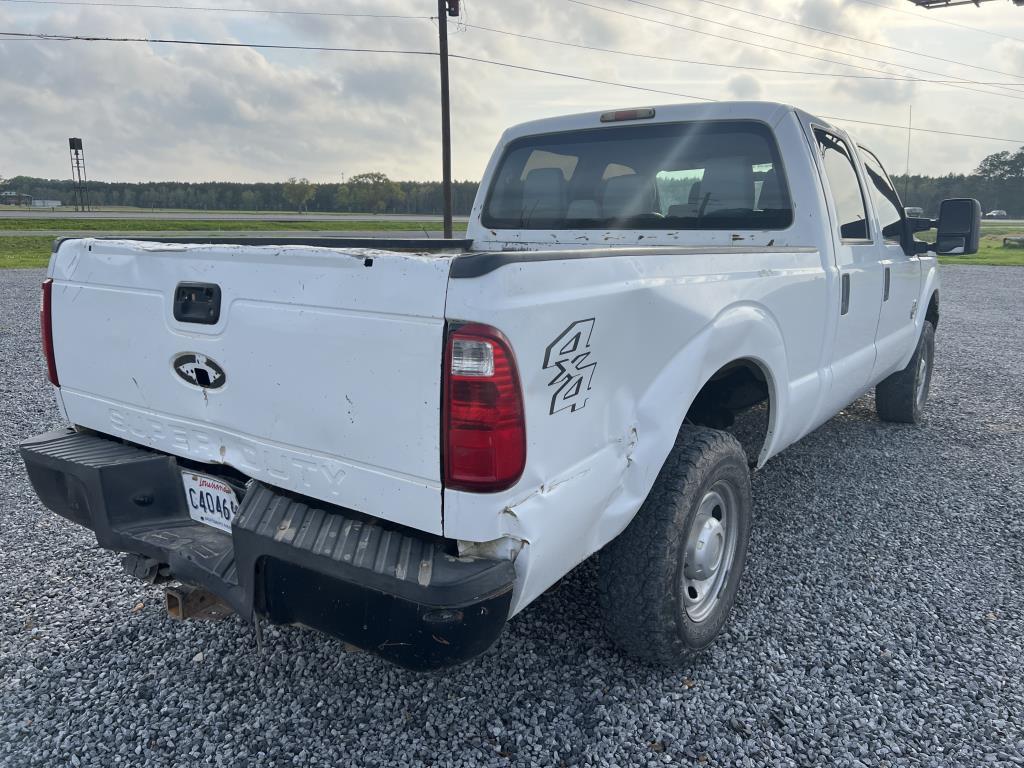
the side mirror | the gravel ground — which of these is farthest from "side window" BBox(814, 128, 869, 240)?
the gravel ground

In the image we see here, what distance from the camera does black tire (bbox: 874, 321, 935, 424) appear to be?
5574 millimetres

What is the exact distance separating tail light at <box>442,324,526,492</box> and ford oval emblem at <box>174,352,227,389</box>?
789 mm

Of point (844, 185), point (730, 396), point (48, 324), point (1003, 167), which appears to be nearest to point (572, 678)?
point (730, 396)

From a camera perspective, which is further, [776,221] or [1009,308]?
[1009,308]

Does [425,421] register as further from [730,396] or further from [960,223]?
[960,223]

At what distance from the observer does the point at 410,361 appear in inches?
70.4

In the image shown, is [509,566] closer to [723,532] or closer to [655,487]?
[655,487]

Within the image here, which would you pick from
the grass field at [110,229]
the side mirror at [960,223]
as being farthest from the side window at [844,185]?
the grass field at [110,229]

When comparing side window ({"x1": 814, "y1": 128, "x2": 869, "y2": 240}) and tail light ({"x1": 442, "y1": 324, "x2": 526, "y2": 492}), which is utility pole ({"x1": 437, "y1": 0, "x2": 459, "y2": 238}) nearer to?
side window ({"x1": 814, "y1": 128, "x2": 869, "y2": 240})

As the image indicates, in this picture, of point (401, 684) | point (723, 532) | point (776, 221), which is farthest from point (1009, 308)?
point (401, 684)

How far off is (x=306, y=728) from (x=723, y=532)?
159 cm

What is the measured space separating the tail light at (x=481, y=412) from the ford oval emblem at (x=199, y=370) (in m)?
0.79

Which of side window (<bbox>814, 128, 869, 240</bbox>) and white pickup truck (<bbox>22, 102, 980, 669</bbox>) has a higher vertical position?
side window (<bbox>814, 128, 869, 240</bbox>)

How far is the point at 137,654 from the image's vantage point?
8.93ft
